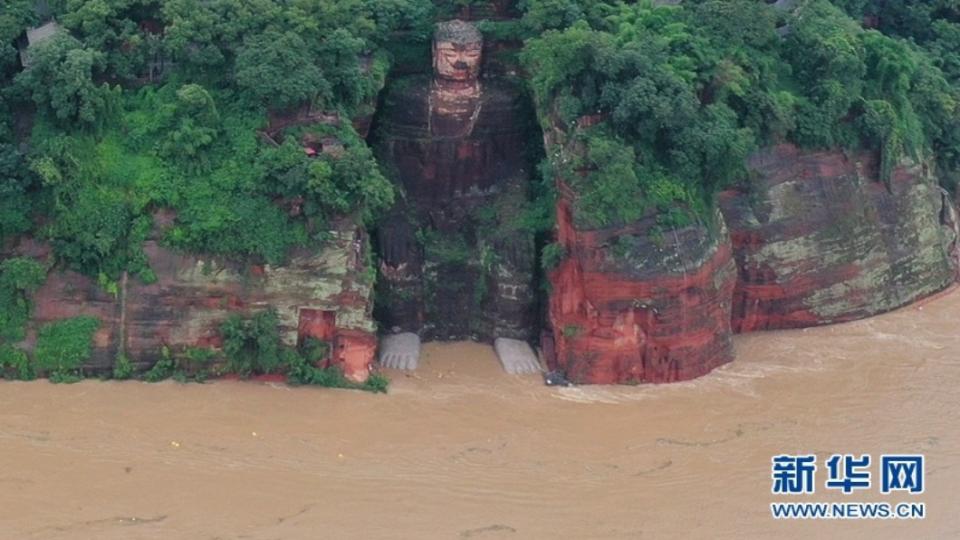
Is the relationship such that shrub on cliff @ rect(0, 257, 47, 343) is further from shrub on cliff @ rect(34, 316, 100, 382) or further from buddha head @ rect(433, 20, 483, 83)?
buddha head @ rect(433, 20, 483, 83)

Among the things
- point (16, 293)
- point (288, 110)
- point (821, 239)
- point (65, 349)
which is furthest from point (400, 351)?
point (821, 239)

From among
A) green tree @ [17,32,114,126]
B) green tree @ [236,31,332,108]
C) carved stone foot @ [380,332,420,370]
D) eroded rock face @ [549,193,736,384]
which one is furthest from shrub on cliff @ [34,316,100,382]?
eroded rock face @ [549,193,736,384]

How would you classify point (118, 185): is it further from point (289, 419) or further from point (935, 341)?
point (935, 341)

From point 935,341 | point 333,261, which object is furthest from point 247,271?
point 935,341

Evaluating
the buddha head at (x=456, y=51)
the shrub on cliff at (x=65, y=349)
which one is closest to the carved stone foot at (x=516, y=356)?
the buddha head at (x=456, y=51)

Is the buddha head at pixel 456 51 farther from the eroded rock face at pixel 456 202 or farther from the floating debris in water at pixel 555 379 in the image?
the floating debris in water at pixel 555 379

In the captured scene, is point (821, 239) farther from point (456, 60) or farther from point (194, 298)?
point (194, 298)

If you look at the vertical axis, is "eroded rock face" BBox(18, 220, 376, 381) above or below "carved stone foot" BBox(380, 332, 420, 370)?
above
